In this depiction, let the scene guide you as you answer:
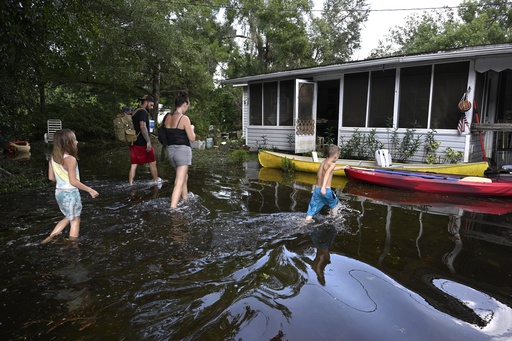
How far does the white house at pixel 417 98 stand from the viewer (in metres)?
9.30

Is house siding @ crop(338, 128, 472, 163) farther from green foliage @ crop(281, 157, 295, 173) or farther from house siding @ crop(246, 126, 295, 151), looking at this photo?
green foliage @ crop(281, 157, 295, 173)

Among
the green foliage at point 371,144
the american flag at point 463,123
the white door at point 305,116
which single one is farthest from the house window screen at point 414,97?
the white door at point 305,116

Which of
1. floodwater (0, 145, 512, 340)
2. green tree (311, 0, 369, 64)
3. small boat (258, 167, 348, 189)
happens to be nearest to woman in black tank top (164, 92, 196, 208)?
floodwater (0, 145, 512, 340)

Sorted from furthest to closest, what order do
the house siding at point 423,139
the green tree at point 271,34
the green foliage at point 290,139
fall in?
the green tree at point 271,34 < the green foliage at point 290,139 < the house siding at point 423,139

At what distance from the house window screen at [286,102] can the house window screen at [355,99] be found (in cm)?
227

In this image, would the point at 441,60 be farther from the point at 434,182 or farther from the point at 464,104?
the point at 434,182

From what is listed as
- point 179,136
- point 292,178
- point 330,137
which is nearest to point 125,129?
point 179,136

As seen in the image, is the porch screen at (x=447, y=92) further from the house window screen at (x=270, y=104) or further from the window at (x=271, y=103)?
the house window screen at (x=270, y=104)

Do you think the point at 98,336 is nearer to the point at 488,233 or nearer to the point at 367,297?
the point at 367,297

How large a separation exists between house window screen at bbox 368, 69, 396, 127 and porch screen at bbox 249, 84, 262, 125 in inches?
195

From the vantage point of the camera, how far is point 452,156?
9656 millimetres

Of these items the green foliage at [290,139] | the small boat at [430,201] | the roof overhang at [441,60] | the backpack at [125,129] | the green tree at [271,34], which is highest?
the green tree at [271,34]

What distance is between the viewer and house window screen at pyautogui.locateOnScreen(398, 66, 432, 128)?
10133 millimetres

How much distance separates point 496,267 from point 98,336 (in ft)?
12.7
